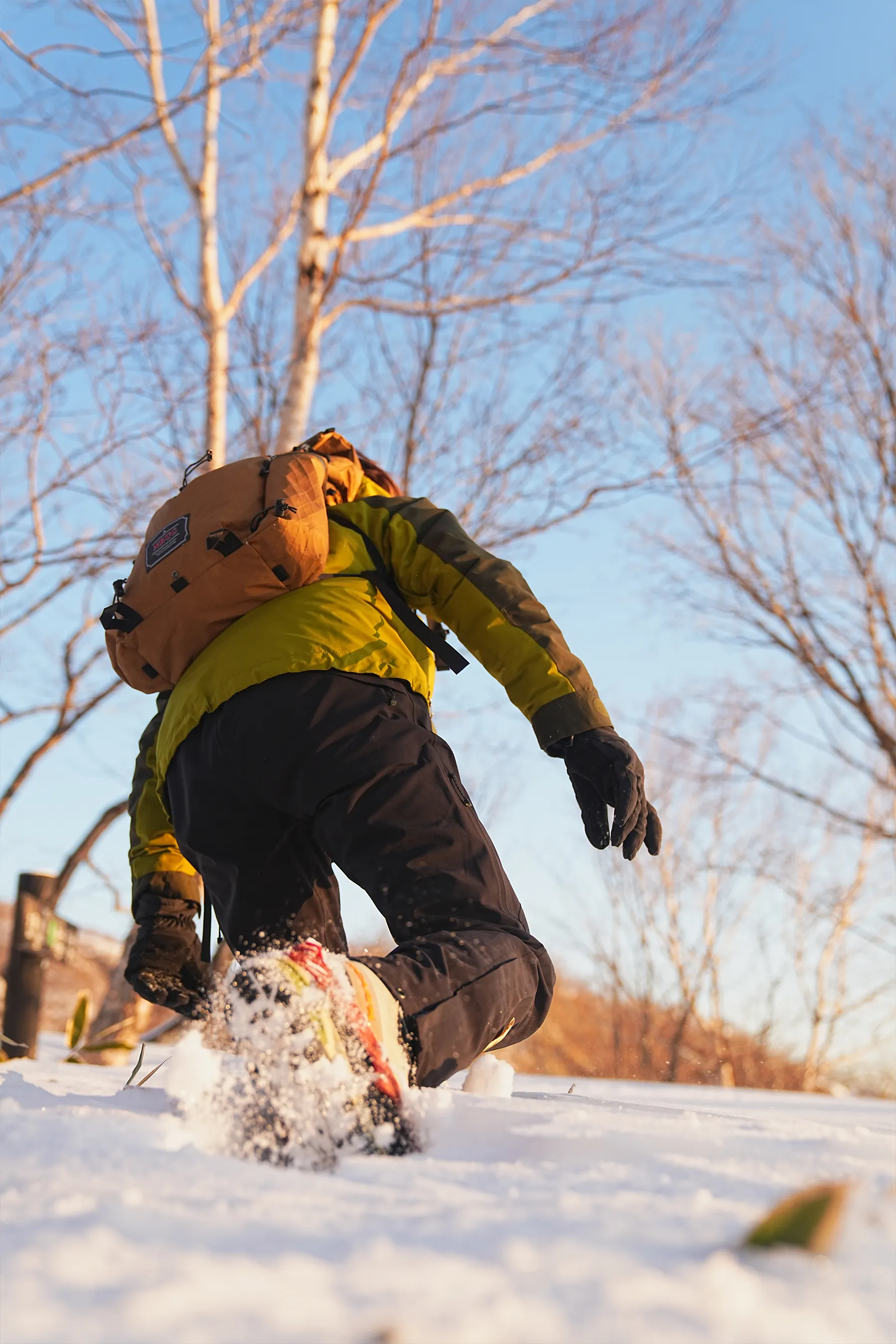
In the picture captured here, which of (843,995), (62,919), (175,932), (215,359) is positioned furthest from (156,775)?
(843,995)

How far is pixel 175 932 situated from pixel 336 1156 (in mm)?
1298

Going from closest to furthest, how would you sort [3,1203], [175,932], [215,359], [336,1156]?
[3,1203], [336,1156], [175,932], [215,359]

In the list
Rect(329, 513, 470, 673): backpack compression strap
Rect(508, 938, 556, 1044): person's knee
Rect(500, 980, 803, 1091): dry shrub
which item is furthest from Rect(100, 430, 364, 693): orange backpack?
Rect(500, 980, 803, 1091): dry shrub

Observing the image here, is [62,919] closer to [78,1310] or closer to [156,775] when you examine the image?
[156,775]

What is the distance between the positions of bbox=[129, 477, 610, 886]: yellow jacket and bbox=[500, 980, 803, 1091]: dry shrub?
11.2 metres

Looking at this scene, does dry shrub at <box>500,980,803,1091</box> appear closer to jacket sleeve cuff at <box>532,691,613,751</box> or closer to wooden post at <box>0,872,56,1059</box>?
wooden post at <box>0,872,56,1059</box>

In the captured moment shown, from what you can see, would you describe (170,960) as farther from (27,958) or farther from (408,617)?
(27,958)

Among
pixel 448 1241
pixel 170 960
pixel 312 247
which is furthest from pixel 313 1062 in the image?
pixel 312 247

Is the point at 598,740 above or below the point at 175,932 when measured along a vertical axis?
above

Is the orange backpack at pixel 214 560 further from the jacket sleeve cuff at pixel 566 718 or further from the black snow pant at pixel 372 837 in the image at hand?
the jacket sleeve cuff at pixel 566 718

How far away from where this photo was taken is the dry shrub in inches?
525

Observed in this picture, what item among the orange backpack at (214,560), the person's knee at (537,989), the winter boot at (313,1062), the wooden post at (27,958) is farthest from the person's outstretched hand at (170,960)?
the wooden post at (27,958)

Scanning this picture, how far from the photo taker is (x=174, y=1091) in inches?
37.8

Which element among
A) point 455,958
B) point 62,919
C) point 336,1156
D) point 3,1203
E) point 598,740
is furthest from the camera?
point 62,919
